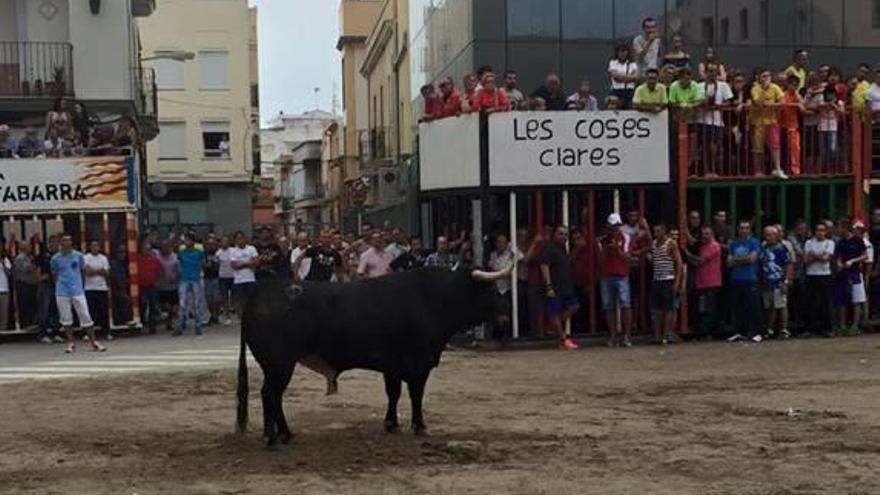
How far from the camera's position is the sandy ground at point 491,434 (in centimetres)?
794

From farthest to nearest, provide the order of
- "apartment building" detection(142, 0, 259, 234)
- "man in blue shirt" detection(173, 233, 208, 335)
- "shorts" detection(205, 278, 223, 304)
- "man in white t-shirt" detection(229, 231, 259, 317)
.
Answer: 1. "apartment building" detection(142, 0, 259, 234)
2. "shorts" detection(205, 278, 223, 304)
3. "man in white t-shirt" detection(229, 231, 259, 317)
4. "man in blue shirt" detection(173, 233, 208, 335)

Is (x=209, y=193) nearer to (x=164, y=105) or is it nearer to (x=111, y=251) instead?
(x=164, y=105)

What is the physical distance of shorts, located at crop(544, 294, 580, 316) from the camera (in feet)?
54.3

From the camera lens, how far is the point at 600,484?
25.4 feet

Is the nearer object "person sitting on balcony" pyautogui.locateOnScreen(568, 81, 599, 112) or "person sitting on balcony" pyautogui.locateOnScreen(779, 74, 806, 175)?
"person sitting on balcony" pyautogui.locateOnScreen(568, 81, 599, 112)

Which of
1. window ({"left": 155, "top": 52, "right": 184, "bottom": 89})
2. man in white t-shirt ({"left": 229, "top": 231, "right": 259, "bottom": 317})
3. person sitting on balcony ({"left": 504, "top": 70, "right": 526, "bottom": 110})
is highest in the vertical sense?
window ({"left": 155, "top": 52, "right": 184, "bottom": 89})

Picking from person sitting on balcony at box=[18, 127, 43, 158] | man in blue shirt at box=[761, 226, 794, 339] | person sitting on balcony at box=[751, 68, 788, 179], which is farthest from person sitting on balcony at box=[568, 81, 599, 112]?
person sitting on balcony at box=[18, 127, 43, 158]

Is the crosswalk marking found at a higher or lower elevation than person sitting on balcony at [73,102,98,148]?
lower

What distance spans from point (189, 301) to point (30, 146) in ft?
13.6

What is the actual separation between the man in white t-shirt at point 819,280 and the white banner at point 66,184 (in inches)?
453

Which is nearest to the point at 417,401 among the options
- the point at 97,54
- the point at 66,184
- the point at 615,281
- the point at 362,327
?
the point at 362,327

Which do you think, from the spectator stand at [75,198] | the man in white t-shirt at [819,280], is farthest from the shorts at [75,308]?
the man in white t-shirt at [819,280]

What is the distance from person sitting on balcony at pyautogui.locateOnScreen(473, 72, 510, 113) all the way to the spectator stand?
7103 millimetres

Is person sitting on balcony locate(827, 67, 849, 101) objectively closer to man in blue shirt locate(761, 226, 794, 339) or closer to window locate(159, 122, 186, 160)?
man in blue shirt locate(761, 226, 794, 339)
